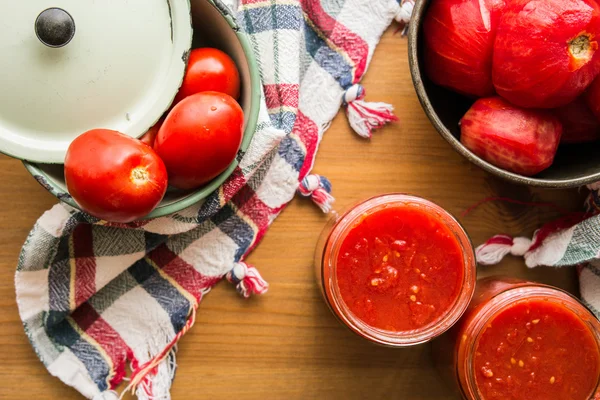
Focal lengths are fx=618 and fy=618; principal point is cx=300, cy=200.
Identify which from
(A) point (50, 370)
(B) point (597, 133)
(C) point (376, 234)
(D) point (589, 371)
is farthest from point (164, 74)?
(D) point (589, 371)

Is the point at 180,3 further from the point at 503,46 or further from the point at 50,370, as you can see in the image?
the point at 50,370

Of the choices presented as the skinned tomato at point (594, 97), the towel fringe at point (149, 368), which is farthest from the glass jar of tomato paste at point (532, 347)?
the towel fringe at point (149, 368)

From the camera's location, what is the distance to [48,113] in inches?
31.0

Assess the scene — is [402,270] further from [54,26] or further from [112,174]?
[54,26]

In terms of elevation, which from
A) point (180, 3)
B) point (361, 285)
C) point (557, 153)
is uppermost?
point (180, 3)

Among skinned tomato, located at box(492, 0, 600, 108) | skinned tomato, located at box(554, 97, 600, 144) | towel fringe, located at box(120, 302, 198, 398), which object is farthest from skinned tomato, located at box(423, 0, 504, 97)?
towel fringe, located at box(120, 302, 198, 398)

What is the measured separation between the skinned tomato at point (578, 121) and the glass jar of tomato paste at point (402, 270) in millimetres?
219

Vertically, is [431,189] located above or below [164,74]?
below

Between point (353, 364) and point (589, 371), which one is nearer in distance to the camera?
point (589, 371)

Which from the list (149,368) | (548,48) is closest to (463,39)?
(548,48)

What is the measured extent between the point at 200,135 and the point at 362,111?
1.06 feet

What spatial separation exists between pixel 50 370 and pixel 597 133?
3.04 ft

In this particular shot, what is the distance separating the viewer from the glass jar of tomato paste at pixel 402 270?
0.92 meters

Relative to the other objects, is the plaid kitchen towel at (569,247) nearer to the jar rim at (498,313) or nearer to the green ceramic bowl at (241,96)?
the jar rim at (498,313)
